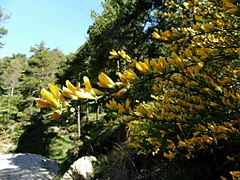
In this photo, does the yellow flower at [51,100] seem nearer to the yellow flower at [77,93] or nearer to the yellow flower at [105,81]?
the yellow flower at [77,93]

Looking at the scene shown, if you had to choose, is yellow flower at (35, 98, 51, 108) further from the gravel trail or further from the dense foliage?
the gravel trail

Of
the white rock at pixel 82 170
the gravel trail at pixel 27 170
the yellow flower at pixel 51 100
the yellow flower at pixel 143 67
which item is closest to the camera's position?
the yellow flower at pixel 51 100

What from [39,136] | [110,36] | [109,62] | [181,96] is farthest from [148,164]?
[39,136]

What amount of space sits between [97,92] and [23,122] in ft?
101

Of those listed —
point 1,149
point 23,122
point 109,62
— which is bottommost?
point 1,149

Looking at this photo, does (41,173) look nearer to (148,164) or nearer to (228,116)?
(148,164)

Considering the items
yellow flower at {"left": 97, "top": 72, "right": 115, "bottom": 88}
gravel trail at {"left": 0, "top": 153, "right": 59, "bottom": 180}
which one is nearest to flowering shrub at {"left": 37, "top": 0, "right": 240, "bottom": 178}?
yellow flower at {"left": 97, "top": 72, "right": 115, "bottom": 88}

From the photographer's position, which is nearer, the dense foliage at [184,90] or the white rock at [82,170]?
the dense foliage at [184,90]

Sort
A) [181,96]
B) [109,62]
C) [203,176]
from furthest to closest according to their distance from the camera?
[109,62] → [203,176] → [181,96]

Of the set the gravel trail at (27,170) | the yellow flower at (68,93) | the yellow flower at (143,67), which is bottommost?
the gravel trail at (27,170)

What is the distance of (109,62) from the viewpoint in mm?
14930

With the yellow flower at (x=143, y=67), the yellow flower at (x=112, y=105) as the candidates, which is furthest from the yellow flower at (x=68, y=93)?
the yellow flower at (x=112, y=105)

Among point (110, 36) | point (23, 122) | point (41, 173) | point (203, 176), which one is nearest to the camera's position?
point (203, 176)

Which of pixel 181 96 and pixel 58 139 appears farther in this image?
pixel 58 139
